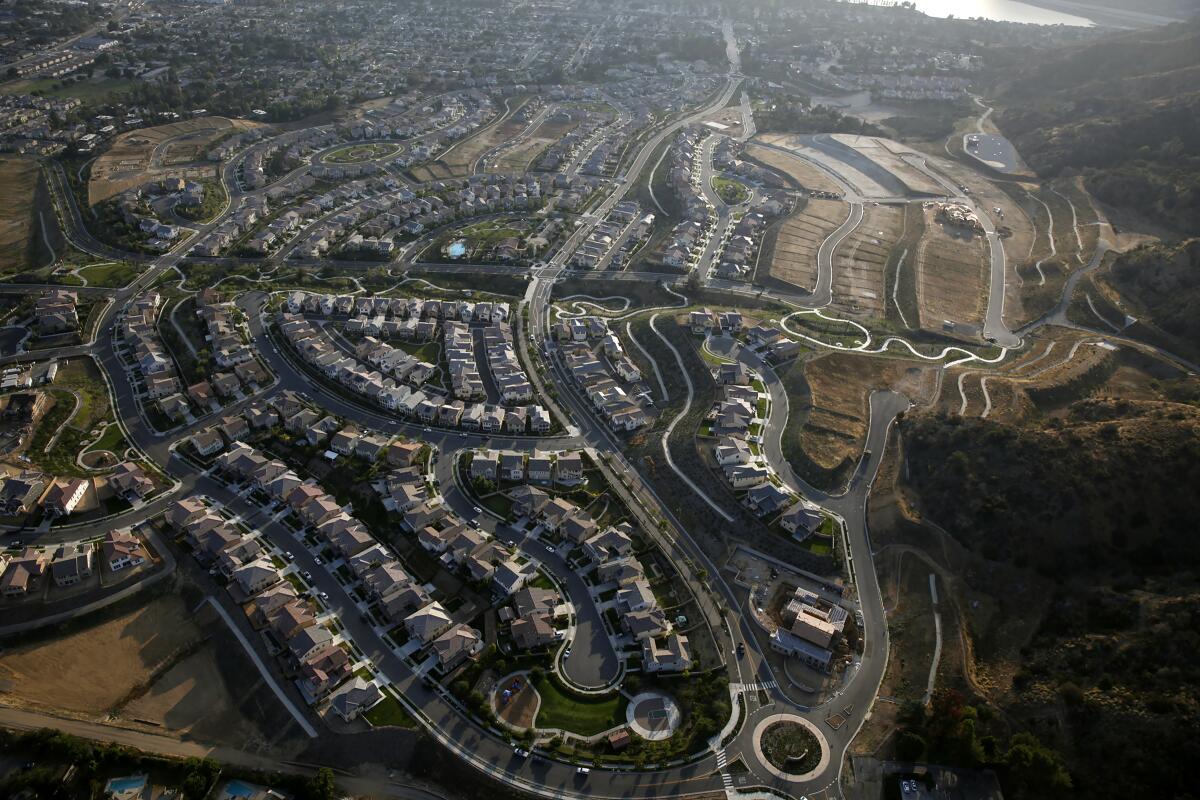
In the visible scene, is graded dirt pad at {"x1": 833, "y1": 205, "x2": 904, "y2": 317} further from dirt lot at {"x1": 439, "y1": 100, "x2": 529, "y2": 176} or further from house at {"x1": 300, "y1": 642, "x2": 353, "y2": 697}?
house at {"x1": 300, "y1": 642, "x2": 353, "y2": 697}

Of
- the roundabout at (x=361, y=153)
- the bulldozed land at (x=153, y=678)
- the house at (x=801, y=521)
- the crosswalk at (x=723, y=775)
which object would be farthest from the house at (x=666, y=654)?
the roundabout at (x=361, y=153)

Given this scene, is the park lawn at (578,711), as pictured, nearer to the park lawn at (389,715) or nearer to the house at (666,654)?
the house at (666,654)

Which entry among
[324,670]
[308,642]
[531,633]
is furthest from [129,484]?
[531,633]

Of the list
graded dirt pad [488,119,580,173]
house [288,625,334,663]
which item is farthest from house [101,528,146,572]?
graded dirt pad [488,119,580,173]

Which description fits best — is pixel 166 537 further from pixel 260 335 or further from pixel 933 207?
pixel 933 207

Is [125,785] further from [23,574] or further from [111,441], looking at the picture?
[111,441]

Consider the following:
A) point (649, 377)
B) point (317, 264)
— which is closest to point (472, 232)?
point (317, 264)

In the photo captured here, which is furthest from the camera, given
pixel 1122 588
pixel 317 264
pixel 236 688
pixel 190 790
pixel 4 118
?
pixel 4 118
